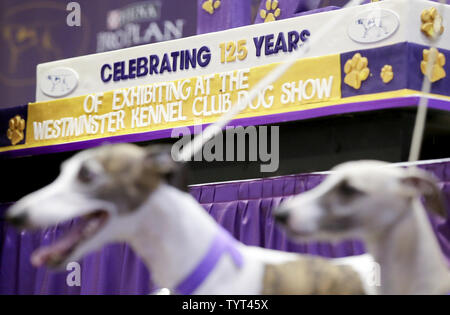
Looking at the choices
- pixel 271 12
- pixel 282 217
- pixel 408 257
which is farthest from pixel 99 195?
pixel 271 12

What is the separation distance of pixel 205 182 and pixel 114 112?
80 centimetres

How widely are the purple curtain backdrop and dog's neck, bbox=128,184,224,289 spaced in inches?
102

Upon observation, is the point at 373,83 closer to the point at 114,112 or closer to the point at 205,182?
the point at 205,182

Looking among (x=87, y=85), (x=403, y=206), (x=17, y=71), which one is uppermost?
(x=17, y=71)

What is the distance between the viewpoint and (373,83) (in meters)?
4.35

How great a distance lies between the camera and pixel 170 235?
154 cm

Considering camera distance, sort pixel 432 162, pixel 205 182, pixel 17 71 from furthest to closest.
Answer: pixel 17 71
pixel 205 182
pixel 432 162

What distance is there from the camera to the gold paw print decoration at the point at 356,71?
14.4 feet

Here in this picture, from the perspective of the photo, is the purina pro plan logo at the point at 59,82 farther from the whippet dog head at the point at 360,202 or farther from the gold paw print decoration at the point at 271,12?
the whippet dog head at the point at 360,202

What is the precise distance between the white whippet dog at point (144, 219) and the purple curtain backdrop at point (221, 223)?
8.45ft

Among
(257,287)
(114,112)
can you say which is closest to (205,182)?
(114,112)
